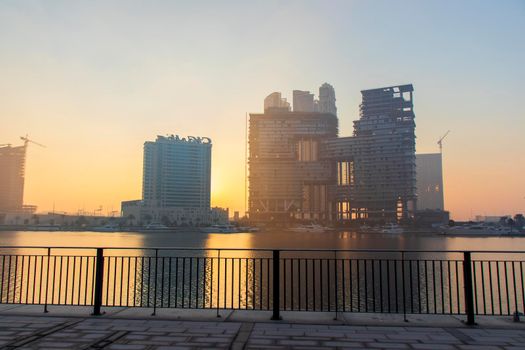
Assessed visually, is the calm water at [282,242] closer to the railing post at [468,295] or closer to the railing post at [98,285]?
the railing post at [98,285]

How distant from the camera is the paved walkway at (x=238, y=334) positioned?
6.70 metres

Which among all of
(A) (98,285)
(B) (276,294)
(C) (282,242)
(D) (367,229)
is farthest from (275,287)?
(D) (367,229)

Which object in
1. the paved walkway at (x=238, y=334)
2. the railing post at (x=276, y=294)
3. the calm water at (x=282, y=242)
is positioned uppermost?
the railing post at (x=276, y=294)

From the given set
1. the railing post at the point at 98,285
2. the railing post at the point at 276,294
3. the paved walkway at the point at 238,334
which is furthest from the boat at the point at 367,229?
the railing post at the point at 98,285

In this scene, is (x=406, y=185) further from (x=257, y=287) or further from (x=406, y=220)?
(x=257, y=287)

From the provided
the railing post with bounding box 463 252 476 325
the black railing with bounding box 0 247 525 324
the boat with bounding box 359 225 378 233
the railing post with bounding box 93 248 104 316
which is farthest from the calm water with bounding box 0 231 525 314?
the boat with bounding box 359 225 378 233

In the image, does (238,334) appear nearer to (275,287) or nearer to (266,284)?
(275,287)

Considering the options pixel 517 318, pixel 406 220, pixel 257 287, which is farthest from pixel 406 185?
pixel 517 318

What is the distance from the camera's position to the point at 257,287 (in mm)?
31234

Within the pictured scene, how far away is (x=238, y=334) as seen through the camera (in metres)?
7.38

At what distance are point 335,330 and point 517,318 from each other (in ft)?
13.8

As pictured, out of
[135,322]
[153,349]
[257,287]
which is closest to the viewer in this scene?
[153,349]

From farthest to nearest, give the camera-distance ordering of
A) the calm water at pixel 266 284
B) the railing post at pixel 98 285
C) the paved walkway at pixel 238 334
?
the calm water at pixel 266 284 → the railing post at pixel 98 285 → the paved walkway at pixel 238 334

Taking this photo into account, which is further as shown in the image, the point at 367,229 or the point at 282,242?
the point at 367,229
